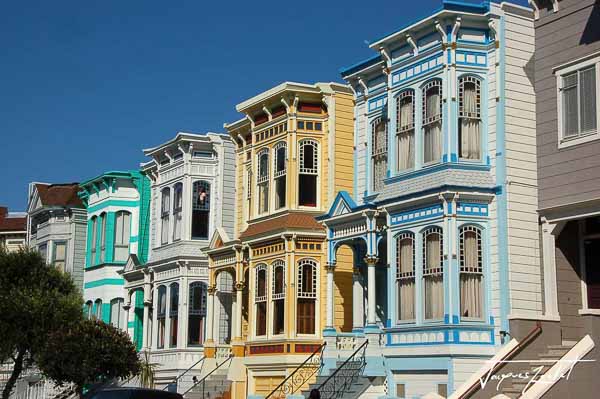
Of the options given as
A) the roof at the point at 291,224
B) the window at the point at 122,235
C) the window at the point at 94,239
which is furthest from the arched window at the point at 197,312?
the window at the point at 94,239

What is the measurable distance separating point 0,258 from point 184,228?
721 centimetres

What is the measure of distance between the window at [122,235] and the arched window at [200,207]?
7.03 meters

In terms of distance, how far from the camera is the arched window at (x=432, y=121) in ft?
80.9

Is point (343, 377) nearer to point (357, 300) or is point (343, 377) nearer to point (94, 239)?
point (357, 300)

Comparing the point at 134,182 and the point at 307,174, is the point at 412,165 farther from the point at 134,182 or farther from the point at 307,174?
the point at 134,182

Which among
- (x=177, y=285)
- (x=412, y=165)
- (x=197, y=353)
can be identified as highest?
(x=412, y=165)

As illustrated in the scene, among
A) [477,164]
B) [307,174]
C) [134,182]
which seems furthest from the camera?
[134,182]

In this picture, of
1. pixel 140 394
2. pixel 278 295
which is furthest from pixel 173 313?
pixel 140 394

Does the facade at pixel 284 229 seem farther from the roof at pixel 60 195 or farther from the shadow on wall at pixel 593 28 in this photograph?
the roof at pixel 60 195

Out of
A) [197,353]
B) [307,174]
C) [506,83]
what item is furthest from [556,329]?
[197,353]

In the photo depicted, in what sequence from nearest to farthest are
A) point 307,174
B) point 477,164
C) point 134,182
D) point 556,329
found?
point 556,329 → point 477,164 → point 307,174 → point 134,182

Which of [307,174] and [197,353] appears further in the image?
[197,353]

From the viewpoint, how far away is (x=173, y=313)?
124 ft

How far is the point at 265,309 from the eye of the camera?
32000mm
